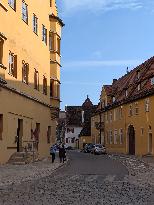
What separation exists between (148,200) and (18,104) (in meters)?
20.9

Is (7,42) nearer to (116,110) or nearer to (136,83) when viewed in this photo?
(136,83)

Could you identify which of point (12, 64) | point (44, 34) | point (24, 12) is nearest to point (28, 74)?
point (12, 64)

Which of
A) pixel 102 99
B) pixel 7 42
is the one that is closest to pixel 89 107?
pixel 102 99

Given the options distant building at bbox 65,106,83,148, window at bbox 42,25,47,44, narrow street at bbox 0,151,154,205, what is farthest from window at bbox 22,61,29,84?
distant building at bbox 65,106,83,148

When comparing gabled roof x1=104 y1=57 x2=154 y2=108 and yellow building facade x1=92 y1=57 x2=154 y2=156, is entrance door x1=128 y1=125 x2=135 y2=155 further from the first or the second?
gabled roof x1=104 y1=57 x2=154 y2=108

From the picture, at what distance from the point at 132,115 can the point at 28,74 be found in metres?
25.7

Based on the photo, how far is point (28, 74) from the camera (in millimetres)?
36281

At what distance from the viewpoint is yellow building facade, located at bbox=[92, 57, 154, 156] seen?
52875 millimetres

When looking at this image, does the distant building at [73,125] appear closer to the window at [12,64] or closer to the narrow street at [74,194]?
the window at [12,64]

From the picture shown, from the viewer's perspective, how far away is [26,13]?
35.6 m

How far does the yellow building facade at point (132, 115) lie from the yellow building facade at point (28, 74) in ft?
38.4

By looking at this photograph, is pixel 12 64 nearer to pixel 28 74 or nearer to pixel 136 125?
pixel 28 74

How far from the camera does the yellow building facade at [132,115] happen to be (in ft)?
173

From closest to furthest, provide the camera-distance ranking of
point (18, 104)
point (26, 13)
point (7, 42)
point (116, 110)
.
A: 1. point (7, 42)
2. point (18, 104)
3. point (26, 13)
4. point (116, 110)
